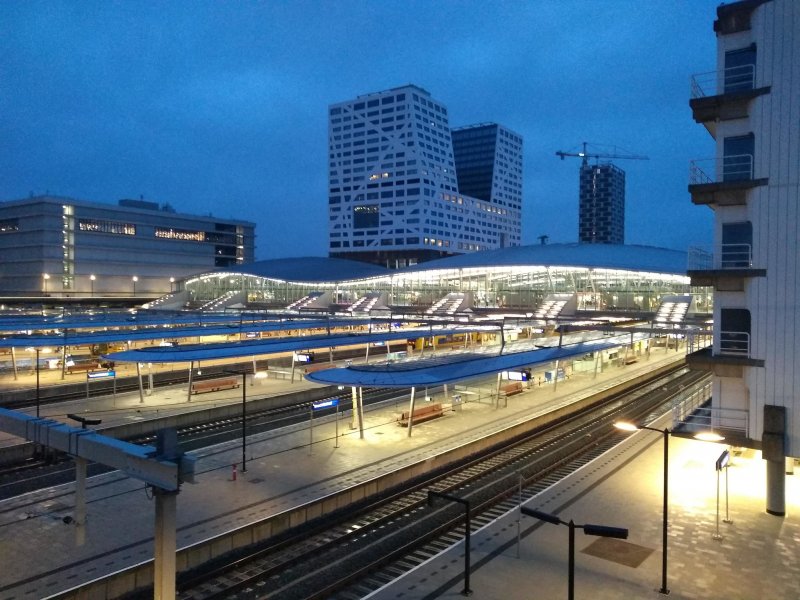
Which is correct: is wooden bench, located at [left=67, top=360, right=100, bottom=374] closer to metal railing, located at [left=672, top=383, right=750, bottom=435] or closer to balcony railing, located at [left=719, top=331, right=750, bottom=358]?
metal railing, located at [left=672, top=383, right=750, bottom=435]

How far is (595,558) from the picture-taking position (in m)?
11.4

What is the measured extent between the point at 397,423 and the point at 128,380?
63.1 ft

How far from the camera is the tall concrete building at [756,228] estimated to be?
499 inches

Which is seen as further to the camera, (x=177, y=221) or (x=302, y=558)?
(x=177, y=221)

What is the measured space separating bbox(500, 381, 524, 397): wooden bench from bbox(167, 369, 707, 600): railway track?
24.7 feet

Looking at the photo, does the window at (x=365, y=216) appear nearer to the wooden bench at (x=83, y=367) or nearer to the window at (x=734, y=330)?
the wooden bench at (x=83, y=367)

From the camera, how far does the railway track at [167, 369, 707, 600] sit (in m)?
10.9

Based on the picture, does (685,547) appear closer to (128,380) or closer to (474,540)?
(474,540)

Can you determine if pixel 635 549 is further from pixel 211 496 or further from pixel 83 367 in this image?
pixel 83 367

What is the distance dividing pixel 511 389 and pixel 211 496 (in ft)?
59.4

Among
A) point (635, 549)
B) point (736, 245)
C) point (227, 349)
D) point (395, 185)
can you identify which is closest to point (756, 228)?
point (736, 245)

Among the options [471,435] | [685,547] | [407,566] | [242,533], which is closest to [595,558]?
[685,547]

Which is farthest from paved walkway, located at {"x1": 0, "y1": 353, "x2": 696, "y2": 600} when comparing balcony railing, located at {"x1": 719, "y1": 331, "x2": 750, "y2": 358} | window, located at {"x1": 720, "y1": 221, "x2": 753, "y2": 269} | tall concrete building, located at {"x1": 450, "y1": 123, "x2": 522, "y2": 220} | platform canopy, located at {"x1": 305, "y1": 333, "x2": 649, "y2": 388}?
tall concrete building, located at {"x1": 450, "y1": 123, "x2": 522, "y2": 220}

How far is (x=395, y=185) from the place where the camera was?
13388 centimetres
